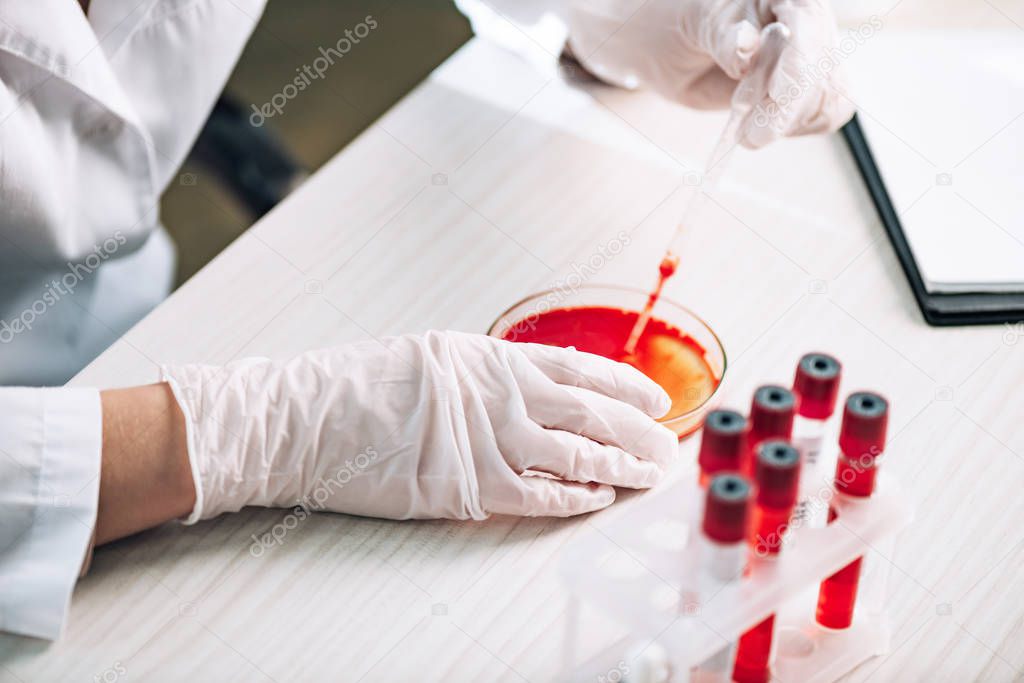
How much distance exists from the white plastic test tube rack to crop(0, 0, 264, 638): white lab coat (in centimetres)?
58

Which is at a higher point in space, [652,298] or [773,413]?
[773,413]

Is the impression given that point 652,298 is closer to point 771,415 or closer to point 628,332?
point 628,332

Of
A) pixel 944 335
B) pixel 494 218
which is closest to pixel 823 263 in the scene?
pixel 944 335

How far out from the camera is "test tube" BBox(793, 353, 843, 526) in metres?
0.98

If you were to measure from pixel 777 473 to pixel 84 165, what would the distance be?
1.22 m

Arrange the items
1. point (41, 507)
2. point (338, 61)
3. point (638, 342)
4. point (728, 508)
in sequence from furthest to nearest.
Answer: point (338, 61) → point (638, 342) → point (41, 507) → point (728, 508)

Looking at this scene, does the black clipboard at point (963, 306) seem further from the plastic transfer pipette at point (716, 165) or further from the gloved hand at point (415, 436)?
the gloved hand at point (415, 436)

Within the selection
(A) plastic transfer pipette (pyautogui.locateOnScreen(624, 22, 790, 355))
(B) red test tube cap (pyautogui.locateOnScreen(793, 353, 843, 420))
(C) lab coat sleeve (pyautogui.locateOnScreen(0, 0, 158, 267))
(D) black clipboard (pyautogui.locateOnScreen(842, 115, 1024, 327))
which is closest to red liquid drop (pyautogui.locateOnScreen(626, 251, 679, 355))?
(A) plastic transfer pipette (pyautogui.locateOnScreen(624, 22, 790, 355))

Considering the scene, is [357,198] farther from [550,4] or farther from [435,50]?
[435,50]

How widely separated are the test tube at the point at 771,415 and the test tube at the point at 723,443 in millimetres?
24

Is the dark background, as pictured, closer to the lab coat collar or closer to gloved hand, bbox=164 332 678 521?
the lab coat collar

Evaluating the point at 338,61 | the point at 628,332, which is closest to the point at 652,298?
the point at 628,332

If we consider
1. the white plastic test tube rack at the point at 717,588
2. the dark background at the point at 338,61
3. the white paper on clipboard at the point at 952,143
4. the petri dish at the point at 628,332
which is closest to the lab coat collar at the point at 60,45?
the petri dish at the point at 628,332

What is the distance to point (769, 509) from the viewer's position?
2.99ft
